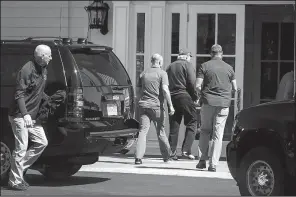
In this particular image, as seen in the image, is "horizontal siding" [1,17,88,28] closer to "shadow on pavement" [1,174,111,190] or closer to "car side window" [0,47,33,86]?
"shadow on pavement" [1,174,111,190]

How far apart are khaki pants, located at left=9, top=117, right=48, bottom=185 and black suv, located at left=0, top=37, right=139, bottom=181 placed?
0.29 metres

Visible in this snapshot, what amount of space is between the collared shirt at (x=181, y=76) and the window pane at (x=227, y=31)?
67.2 inches

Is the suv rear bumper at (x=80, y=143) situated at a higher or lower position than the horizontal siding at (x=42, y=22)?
lower

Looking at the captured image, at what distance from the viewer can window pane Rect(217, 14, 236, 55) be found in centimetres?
1446

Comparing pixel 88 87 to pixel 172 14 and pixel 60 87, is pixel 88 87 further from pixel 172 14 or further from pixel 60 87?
pixel 172 14

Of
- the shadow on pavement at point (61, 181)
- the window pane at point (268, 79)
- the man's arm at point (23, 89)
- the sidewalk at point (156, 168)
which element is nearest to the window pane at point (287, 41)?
the window pane at point (268, 79)

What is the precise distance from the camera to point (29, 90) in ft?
30.9

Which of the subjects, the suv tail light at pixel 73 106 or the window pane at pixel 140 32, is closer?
the suv tail light at pixel 73 106

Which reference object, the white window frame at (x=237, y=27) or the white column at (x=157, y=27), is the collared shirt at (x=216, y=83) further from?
the white column at (x=157, y=27)

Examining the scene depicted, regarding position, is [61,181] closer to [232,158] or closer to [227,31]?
[232,158]

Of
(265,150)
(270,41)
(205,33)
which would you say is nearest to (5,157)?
(265,150)

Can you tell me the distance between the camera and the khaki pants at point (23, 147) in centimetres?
941

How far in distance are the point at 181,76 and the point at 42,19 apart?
3822 millimetres

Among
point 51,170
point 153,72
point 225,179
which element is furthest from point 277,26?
point 51,170
